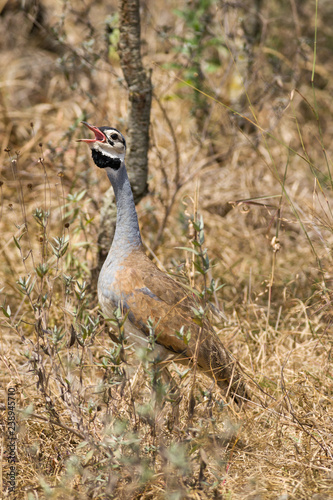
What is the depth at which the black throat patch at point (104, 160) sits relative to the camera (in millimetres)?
3156

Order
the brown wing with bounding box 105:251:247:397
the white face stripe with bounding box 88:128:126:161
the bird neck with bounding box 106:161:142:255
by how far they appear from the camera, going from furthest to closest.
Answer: the bird neck with bounding box 106:161:142:255, the white face stripe with bounding box 88:128:126:161, the brown wing with bounding box 105:251:247:397

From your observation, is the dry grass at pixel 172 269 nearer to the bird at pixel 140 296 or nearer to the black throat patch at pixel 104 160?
the bird at pixel 140 296

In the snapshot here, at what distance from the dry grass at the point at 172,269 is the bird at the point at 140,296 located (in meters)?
0.17

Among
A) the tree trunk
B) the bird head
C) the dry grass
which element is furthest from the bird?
the tree trunk

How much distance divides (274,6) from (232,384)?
6294 mm

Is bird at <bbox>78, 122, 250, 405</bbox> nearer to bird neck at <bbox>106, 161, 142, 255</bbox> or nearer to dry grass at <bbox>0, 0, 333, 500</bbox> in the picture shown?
bird neck at <bbox>106, 161, 142, 255</bbox>

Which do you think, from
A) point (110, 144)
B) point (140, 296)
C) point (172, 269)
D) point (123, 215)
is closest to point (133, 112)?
point (110, 144)

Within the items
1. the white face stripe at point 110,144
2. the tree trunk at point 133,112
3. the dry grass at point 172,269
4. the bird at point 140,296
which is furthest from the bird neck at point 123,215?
the tree trunk at point 133,112

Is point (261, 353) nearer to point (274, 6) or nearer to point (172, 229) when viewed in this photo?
point (172, 229)

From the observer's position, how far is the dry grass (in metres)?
2.40

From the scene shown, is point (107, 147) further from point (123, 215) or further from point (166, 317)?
point (166, 317)

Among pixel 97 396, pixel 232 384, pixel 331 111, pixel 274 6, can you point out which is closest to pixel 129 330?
pixel 97 396

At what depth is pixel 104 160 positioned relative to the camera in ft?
10.4

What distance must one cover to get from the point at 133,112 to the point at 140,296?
138 centimetres
